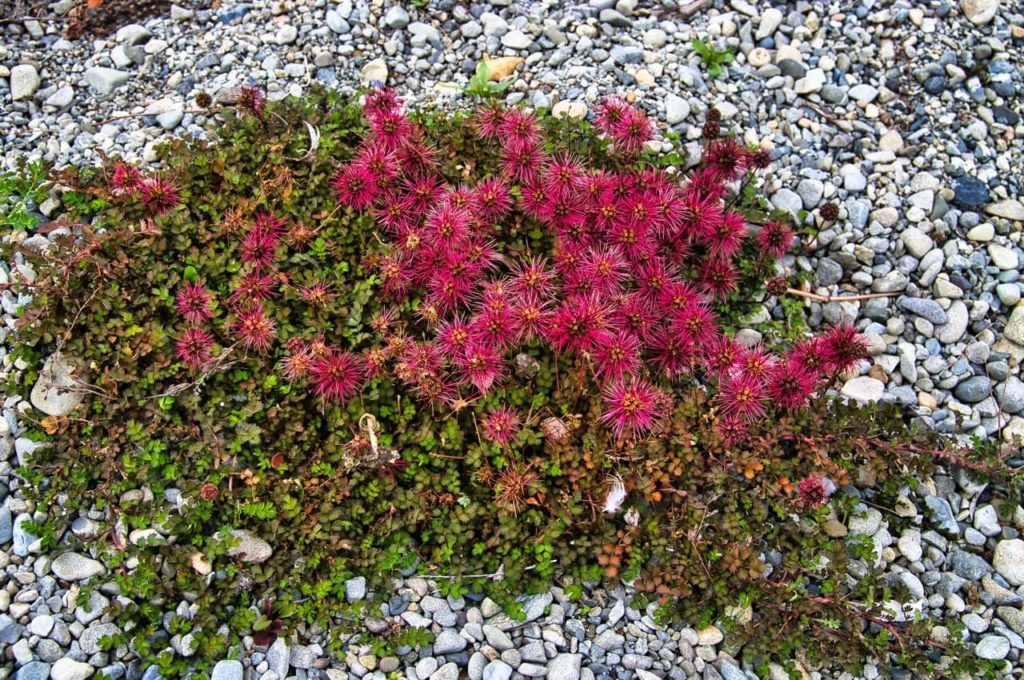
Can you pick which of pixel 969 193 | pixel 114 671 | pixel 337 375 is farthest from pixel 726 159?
pixel 114 671

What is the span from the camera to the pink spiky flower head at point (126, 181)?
4309 mm

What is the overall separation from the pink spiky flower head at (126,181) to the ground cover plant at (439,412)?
0.04ft

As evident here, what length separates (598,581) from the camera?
394 centimetres

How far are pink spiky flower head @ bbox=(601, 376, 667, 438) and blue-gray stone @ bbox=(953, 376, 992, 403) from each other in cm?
181

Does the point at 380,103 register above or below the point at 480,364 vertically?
above

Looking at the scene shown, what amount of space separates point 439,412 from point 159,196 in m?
1.82

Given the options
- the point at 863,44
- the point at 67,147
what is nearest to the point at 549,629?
the point at 67,147

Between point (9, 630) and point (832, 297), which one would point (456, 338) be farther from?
point (832, 297)

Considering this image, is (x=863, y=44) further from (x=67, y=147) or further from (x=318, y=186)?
(x=67, y=147)

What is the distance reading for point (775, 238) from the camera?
443 centimetres

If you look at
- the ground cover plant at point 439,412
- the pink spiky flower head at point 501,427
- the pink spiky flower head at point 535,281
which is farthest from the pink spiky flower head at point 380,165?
the pink spiky flower head at point 501,427

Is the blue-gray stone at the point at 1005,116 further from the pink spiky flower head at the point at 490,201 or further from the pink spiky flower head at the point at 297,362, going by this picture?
the pink spiky flower head at the point at 297,362

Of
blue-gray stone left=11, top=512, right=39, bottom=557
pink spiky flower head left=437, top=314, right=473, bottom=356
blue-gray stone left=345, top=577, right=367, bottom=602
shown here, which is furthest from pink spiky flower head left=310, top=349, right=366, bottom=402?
blue-gray stone left=11, top=512, right=39, bottom=557

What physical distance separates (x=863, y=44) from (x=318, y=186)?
12.1ft
